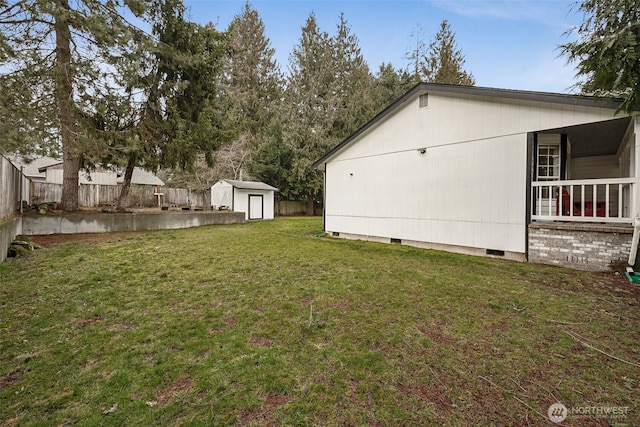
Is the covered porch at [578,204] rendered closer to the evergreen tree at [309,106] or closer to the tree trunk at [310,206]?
the evergreen tree at [309,106]

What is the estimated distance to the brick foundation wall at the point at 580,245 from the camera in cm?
569

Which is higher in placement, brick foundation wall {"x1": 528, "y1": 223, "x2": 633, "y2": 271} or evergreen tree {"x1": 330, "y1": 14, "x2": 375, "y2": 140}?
evergreen tree {"x1": 330, "y1": 14, "x2": 375, "y2": 140}

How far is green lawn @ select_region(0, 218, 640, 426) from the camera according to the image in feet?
7.19

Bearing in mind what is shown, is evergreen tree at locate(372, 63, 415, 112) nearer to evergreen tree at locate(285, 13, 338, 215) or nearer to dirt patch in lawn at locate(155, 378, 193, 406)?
evergreen tree at locate(285, 13, 338, 215)

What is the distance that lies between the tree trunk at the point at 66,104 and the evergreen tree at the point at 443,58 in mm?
21729

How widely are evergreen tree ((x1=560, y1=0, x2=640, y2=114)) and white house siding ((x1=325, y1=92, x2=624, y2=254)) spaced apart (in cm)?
318

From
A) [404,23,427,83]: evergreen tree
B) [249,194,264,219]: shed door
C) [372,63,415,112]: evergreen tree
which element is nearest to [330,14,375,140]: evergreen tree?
[372,63,415,112]: evergreen tree

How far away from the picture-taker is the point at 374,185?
1016 cm

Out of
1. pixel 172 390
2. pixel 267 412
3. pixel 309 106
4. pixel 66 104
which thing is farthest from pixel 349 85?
pixel 267 412

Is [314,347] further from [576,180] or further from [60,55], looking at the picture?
[60,55]

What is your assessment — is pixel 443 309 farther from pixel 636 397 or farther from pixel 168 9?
pixel 168 9

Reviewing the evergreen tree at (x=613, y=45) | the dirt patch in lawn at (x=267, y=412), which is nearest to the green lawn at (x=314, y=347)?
the dirt patch in lawn at (x=267, y=412)

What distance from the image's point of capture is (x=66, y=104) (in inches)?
376

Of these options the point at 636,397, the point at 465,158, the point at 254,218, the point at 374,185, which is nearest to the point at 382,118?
the point at 374,185
